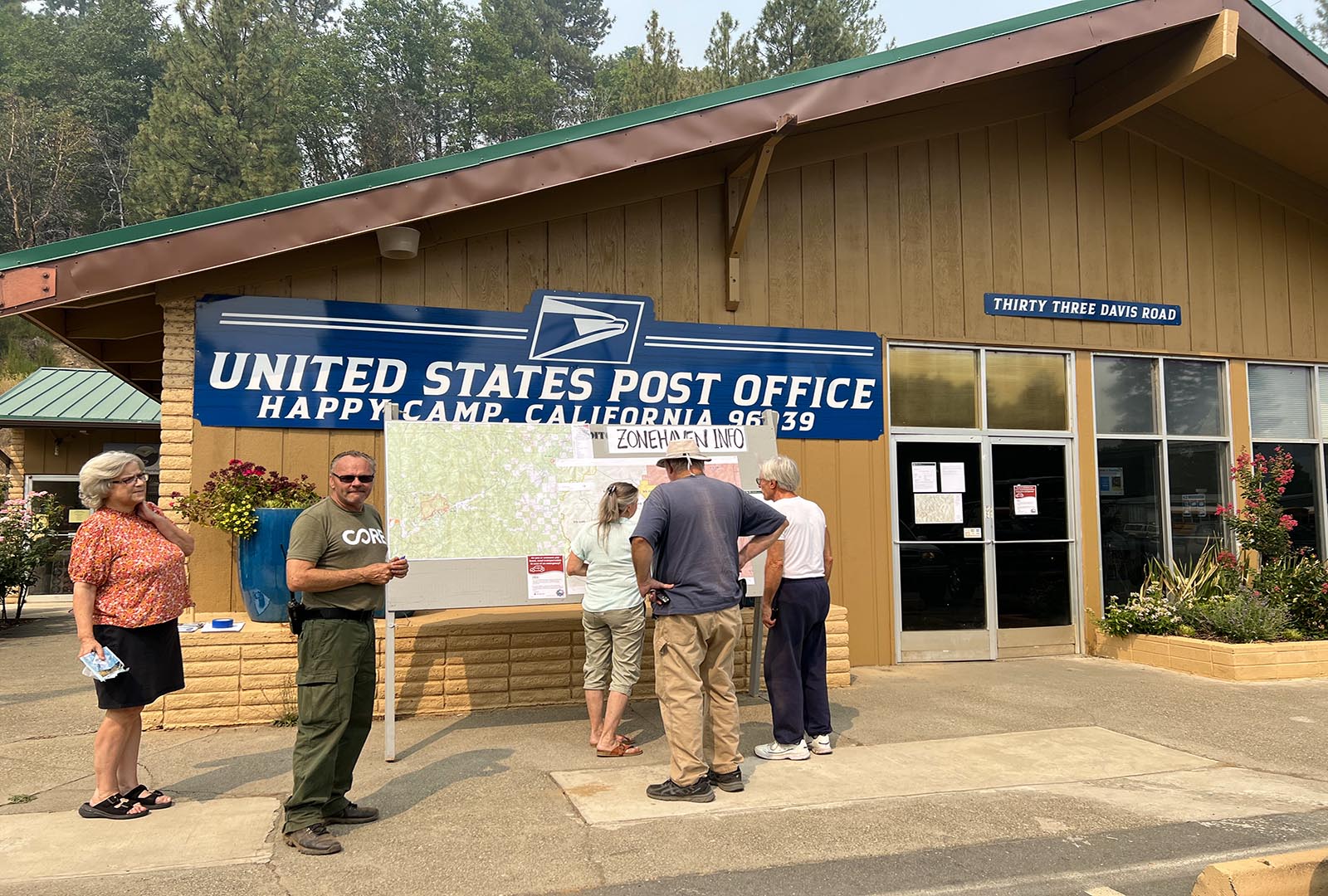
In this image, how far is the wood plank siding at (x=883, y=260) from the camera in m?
7.70

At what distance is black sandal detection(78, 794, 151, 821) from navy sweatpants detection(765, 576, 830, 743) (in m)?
3.43

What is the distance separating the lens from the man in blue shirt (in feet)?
16.3

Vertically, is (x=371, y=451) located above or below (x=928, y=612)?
above

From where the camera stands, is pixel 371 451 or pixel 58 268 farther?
pixel 371 451

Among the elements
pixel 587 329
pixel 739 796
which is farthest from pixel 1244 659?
pixel 587 329

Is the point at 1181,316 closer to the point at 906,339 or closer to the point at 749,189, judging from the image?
the point at 906,339

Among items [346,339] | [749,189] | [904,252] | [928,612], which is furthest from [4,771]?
[904,252]

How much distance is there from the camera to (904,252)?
30.5 feet

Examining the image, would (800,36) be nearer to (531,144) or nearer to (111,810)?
(531,144)

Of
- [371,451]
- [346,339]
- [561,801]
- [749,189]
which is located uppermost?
[749,189]

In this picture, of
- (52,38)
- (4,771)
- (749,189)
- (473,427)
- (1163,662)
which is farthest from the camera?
(52,38)

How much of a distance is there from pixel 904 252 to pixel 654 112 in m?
3.17

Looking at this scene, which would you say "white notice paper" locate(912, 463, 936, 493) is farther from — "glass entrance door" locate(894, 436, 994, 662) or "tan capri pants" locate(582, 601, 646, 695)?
"tan capri pants" locate(582, 601, 646, 695)

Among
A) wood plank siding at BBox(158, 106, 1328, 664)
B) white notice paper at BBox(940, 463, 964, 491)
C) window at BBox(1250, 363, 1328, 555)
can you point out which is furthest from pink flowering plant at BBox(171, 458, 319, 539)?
window at BBox(1250, 363, 1328, 555)
